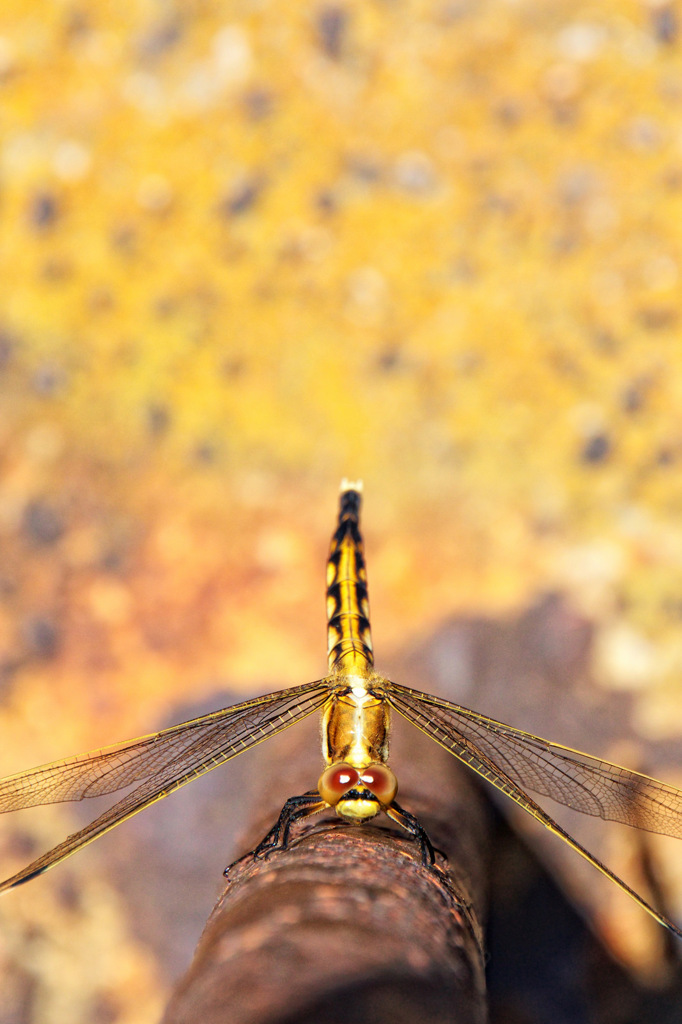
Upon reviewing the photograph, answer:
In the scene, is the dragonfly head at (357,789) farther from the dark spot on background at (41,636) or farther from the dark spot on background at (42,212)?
the dark spot on background at (42,212)

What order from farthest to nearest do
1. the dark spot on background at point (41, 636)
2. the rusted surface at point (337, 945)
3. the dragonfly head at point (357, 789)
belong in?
the dark spot on background at point (41, 636) < the dragonfly head at point (357, 789) < the rusted surface at point (337, 945)

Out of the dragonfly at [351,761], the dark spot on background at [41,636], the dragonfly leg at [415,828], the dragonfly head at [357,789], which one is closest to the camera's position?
the dragonfly leg at [415,828]

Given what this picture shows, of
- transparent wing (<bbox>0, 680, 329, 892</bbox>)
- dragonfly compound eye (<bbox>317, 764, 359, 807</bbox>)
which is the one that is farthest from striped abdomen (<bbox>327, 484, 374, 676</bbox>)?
dragonfly compound eye (<bbox>317, 764, 359, 807</bbox>)

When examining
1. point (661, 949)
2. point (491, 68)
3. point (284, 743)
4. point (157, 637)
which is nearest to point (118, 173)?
point (491, 68)

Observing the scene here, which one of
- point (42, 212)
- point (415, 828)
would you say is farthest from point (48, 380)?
point (415, 828)

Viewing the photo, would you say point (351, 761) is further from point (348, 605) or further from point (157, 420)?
point (157, 420)

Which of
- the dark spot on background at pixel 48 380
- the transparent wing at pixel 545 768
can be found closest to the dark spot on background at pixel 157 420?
the dark spot on background at pixel 48 380

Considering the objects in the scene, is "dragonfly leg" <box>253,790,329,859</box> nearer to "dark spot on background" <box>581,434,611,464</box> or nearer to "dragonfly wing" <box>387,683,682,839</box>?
"dragonfly wing" <box>387,683,682,839</box>
